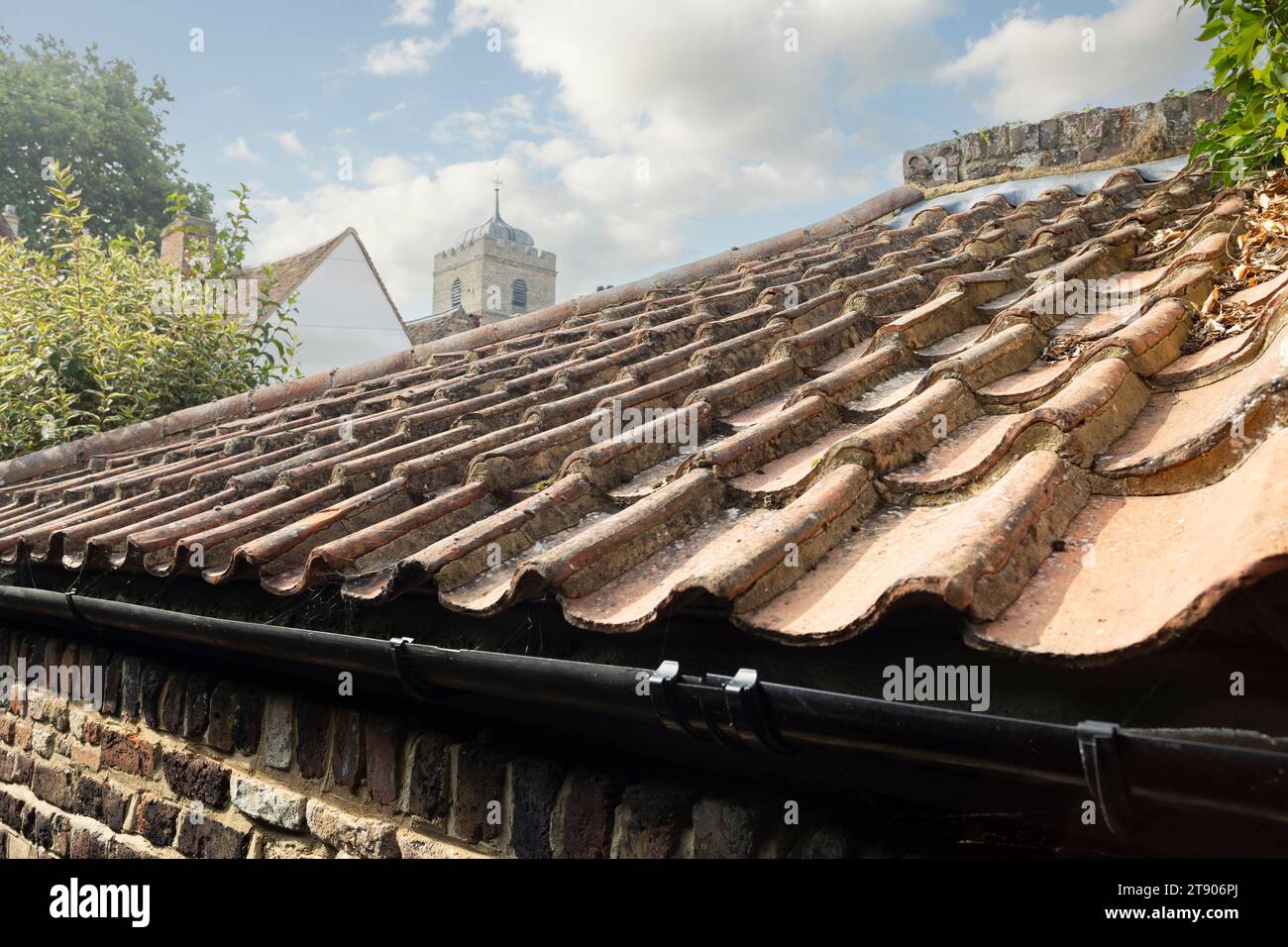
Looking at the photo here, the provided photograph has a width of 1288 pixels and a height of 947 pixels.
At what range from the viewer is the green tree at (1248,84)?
308 centimetres

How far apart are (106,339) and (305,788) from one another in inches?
→ 232

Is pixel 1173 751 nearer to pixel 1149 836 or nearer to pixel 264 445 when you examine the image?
pixel 1149 836

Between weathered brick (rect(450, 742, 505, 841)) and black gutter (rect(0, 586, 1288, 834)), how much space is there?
0.72 feet

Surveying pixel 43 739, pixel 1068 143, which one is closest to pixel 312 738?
pixel 43 739

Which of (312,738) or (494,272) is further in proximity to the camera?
(494,272)

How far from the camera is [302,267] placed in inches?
611


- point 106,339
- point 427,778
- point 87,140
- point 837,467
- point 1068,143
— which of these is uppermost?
point 87,140

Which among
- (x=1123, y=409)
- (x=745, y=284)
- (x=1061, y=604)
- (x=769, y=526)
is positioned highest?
(x=745, y=284)

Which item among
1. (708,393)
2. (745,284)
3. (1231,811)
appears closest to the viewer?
(1231,811)

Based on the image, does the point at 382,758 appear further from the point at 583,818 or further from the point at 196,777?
the point at 196,777

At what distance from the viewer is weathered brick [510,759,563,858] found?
2.00 m

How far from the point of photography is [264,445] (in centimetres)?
436
